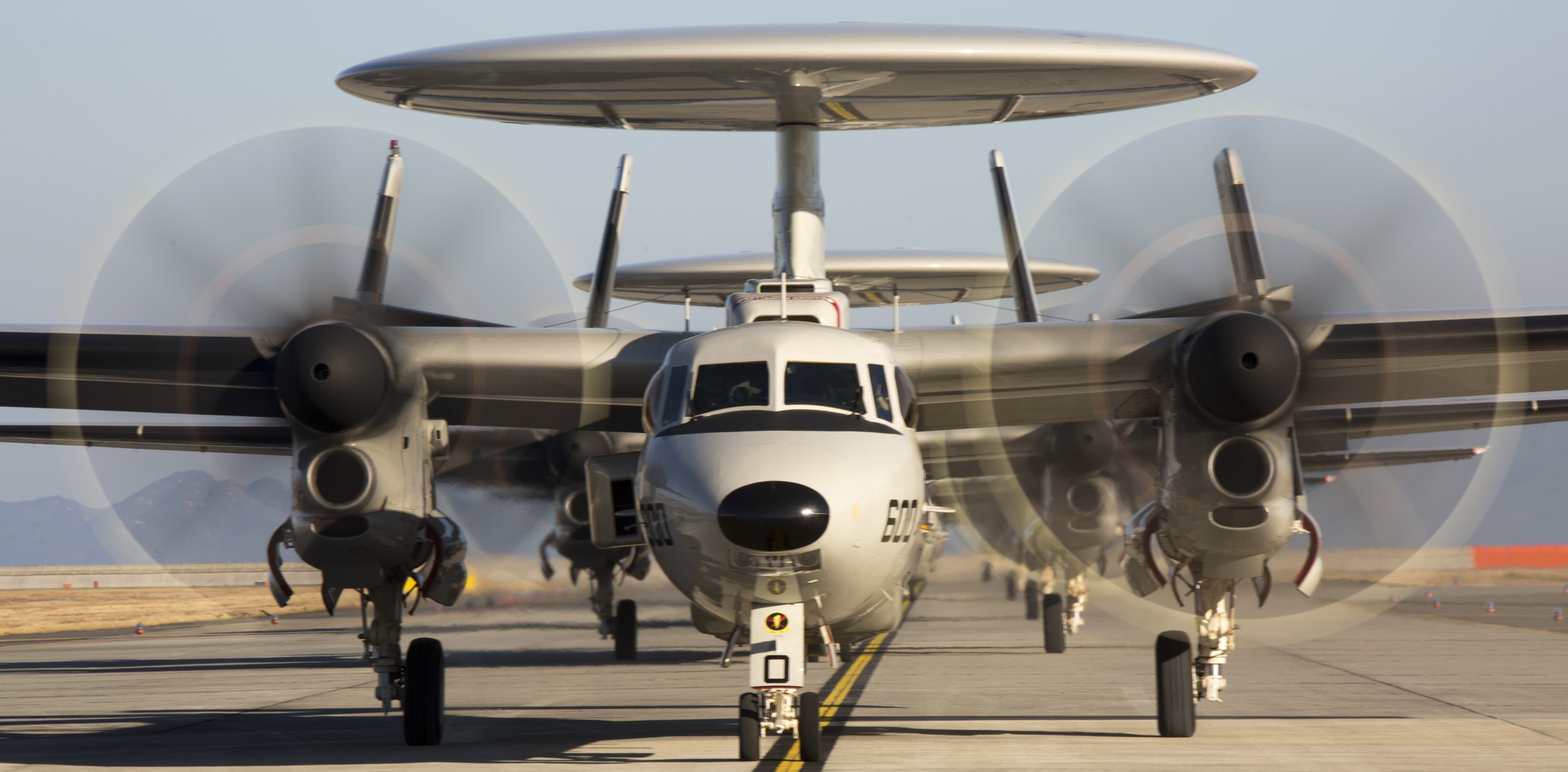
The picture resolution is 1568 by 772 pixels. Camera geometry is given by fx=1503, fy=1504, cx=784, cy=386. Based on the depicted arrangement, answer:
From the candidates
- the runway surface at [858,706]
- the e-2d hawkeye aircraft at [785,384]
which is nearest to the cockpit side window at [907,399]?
the e-2d hawkeye aircraft at [785,384]

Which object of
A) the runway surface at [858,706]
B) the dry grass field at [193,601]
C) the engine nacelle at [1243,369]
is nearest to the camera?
the engine nacelle at [1243,369]

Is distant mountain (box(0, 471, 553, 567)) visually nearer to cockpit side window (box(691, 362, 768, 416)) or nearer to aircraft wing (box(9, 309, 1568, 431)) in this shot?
aircraft wing (box(9, 309, 1568, 431))

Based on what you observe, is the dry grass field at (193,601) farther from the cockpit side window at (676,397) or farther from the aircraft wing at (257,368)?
the cockpit side window at (676,397)

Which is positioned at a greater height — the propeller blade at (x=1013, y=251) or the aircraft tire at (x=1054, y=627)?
the propeller blade at (x=1013, y=251)

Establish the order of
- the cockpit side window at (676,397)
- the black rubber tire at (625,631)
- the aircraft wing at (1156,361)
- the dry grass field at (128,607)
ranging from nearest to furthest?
the cockpit side window at (676,397), the aircraft wing at (1156,361), the black rubber tire at (625,631), the dry grass field at (128,607)

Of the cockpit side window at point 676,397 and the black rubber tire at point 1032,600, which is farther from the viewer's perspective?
the black rubber tire at point 1032,600

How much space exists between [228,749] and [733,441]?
629 centimetres

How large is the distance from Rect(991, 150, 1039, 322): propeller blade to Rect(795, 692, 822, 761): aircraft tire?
9304 millimetres

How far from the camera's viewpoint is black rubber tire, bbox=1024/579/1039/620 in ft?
127

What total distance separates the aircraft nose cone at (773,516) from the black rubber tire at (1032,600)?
95.8 feet

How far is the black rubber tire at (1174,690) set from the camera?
1391 cm

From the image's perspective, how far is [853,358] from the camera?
37.6ft

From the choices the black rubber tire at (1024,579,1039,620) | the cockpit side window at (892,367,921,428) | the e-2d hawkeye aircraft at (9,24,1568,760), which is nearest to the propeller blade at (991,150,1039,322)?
the e-2d hawkeye aircraft at (9,24,1568,760)

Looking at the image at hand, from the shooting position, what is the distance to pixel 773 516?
968 cm
